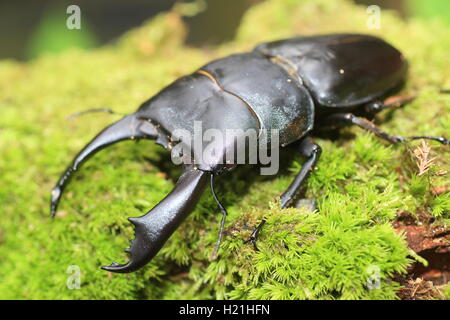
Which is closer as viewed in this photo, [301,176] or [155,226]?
[155,226]

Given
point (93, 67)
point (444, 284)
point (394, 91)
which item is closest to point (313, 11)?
point (394, 91)

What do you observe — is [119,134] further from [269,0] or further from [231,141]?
[269,0]

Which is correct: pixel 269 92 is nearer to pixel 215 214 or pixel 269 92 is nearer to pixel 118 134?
pixel 215 214

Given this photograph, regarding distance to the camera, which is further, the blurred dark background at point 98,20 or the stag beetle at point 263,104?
the blurred dark background at point 98,20
